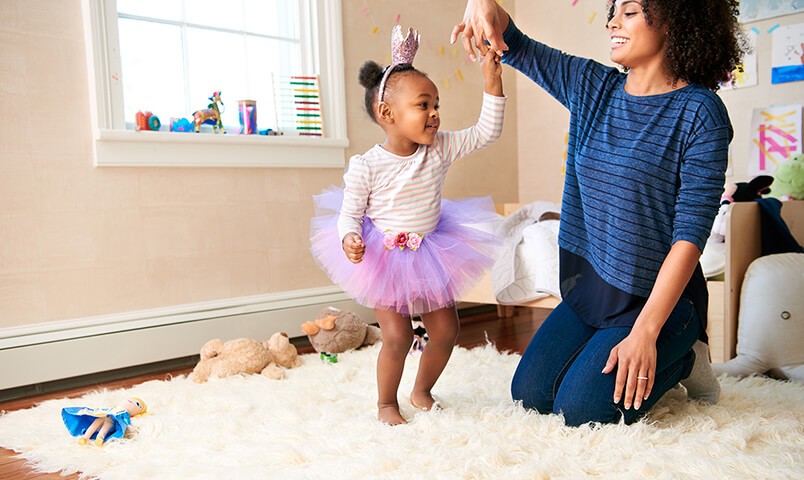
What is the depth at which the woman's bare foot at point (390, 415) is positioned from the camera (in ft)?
5.38

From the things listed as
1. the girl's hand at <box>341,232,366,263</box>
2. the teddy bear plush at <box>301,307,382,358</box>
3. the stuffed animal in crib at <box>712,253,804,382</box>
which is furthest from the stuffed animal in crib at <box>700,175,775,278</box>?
the teddy bear plush at <box>301,307,382,358</box>

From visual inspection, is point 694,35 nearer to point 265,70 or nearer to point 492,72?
point 492,72

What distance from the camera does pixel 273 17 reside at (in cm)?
304

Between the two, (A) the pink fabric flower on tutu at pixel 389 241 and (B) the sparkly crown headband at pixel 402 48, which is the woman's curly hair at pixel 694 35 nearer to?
(B) the sparkly crown headband at pixel 402 48

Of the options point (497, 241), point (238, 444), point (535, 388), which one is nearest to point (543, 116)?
point (497, 241)

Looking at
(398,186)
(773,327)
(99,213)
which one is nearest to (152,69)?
(99,213)

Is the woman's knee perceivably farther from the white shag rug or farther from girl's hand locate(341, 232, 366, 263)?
girl's hand locate(341, 232, 366, 263)

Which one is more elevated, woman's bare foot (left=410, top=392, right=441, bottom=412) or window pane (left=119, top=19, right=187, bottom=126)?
window pane (left=119, top=19, right=187, bottom=126)

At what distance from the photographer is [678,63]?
1497 mm

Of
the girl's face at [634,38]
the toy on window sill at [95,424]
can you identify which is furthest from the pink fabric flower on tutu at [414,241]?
the toy on window sill at [95,424]

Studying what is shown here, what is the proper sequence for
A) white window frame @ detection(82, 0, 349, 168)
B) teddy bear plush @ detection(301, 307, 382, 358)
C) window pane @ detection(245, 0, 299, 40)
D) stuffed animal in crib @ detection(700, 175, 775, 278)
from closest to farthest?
stuffed animal in crib @ detection(700, 175, 775, 278)
white window frame @ detection(82, 0, 349, 168)
teddy bear plush @ detection(301, 307, 382, 358)
window pane @ detection(245, 0, 299, 40)

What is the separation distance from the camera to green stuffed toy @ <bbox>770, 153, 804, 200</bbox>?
251 cm

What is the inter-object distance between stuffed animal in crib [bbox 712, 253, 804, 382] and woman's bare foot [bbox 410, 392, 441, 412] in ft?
3.00

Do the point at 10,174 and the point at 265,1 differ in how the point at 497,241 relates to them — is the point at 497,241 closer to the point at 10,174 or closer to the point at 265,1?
Result: the point at 10,174
